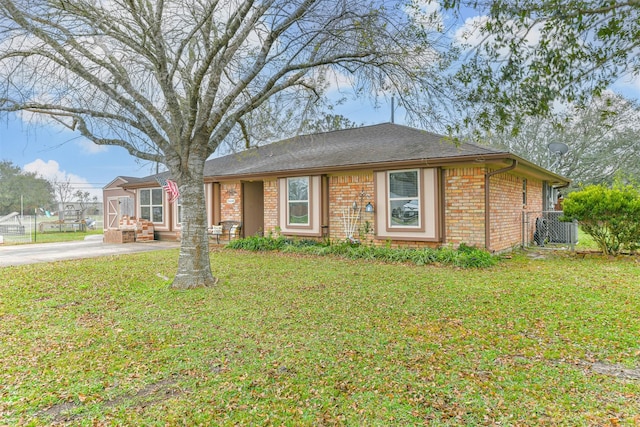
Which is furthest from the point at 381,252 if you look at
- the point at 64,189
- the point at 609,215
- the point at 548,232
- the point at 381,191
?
the point at 64,189

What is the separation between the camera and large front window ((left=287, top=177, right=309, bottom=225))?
11.3 metres

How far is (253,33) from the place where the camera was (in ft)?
22.5

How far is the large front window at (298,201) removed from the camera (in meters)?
11.3

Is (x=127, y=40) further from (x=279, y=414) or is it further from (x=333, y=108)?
(x=279, y=414)

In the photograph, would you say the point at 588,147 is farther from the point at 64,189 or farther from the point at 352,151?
the point at 64,189

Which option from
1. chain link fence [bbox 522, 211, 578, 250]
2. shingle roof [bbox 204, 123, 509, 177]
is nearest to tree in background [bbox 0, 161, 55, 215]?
shingle roof [bbox 204, 123, 509, 177]

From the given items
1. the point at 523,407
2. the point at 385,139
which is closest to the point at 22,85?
the point at 523,407

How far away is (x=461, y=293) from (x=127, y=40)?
22.3ft

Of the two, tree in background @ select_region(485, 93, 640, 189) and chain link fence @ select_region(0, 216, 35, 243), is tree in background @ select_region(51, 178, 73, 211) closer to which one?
chain link fence @ select_region(0, 216, 35, 243)

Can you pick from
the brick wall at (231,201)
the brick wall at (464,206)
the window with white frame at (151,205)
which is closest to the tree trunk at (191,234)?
the brick wall at (464,206)

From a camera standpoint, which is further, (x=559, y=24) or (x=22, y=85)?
(x=22, y=85)

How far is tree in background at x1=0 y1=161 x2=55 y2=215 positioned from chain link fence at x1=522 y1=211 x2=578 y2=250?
37681 millimetres

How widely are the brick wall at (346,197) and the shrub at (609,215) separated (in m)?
5.11

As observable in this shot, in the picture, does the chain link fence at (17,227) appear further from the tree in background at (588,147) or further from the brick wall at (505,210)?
the tree in background at (588,147)
